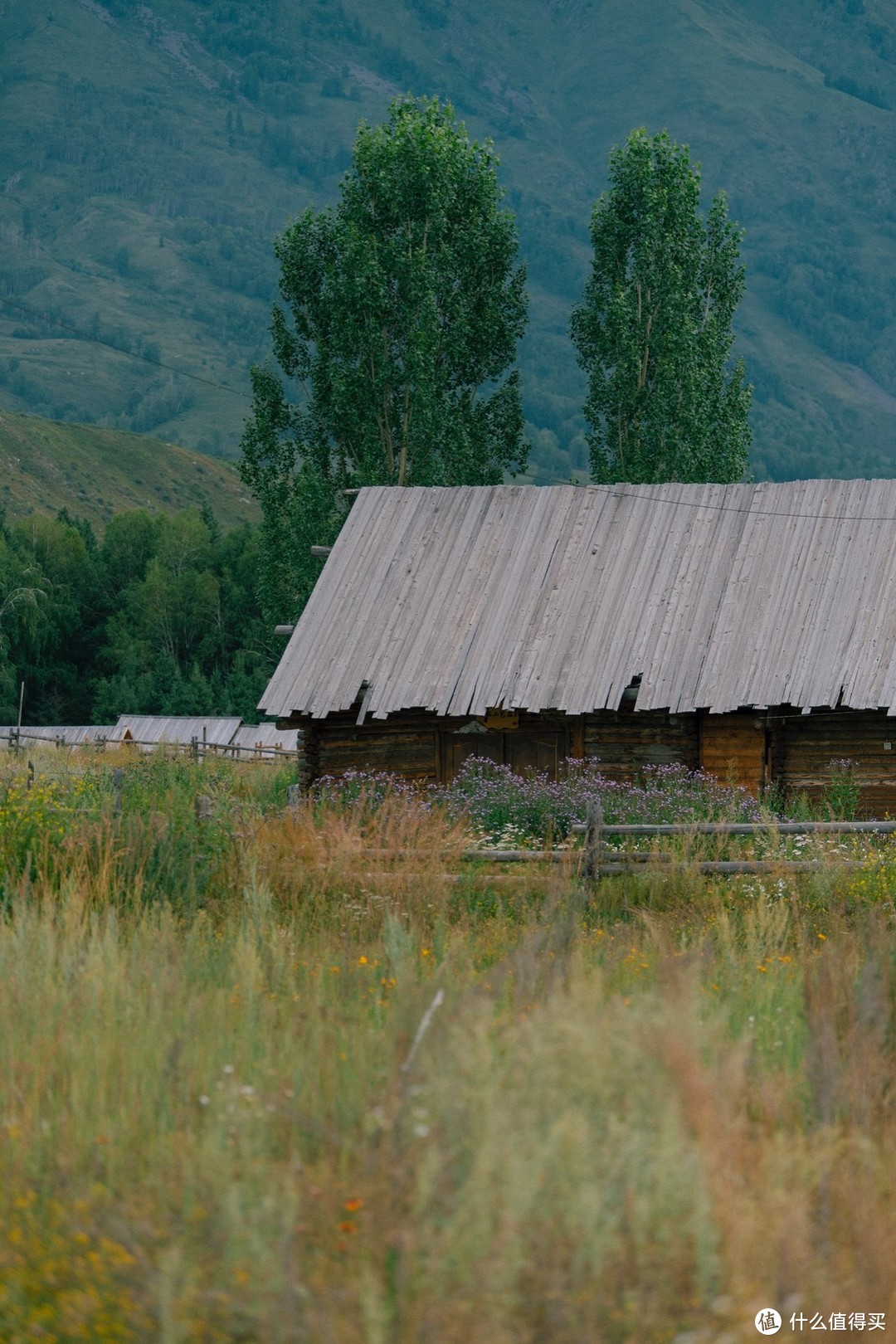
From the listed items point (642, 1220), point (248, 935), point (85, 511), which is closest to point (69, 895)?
point (248, 935)

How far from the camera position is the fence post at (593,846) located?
31.8ft

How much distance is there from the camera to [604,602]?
59.2ft

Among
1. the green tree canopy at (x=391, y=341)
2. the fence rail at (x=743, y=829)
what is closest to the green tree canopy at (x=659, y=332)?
the green tree canopy at (x=391, y=341)

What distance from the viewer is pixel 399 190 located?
29.3 m

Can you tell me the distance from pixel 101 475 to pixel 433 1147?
15874 cm

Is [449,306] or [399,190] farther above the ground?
[399,190]

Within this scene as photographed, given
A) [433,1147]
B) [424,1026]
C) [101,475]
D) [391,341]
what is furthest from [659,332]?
[101,475]

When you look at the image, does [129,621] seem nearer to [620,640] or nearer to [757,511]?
[757,511]

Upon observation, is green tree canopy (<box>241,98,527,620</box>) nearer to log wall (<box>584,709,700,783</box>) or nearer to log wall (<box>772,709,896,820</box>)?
log wall (<box>584,709,700,783</box>)

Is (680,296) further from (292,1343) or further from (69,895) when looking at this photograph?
(292,1343)

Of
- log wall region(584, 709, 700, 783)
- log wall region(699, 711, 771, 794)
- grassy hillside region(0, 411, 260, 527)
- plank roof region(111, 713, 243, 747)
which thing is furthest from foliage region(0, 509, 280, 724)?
log wall region(699, 711, 771, 794)

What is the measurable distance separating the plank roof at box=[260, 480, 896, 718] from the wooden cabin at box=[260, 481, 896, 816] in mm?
25

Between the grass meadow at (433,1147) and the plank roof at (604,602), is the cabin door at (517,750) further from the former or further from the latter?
the grass meadow at (433,1147)

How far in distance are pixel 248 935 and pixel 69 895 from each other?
0.93 metres
